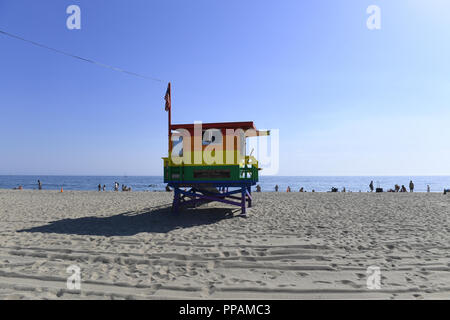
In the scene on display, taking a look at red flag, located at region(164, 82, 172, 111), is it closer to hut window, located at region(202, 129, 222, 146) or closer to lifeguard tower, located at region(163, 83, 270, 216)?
lifeguard tower, located at region(163, 83, 270, 216)

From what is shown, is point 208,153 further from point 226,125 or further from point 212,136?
point 226,125

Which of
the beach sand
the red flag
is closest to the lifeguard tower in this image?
the red flag

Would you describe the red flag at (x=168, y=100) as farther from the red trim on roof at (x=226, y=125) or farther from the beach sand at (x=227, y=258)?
the beach sand at (x=227, y=258)

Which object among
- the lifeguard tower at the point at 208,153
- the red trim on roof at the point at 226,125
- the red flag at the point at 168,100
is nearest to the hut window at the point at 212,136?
the lifeguard tower at the point at 208,153

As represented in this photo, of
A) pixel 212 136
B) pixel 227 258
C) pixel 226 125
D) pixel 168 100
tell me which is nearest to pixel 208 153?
pixel 212 136

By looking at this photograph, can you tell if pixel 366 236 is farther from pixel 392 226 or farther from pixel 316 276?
pixel 316 276

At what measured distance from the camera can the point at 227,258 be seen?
20.2ft

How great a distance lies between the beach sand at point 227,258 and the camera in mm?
4586

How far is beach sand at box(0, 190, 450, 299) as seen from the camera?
4.59 m

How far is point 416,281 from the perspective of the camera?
4855mm
